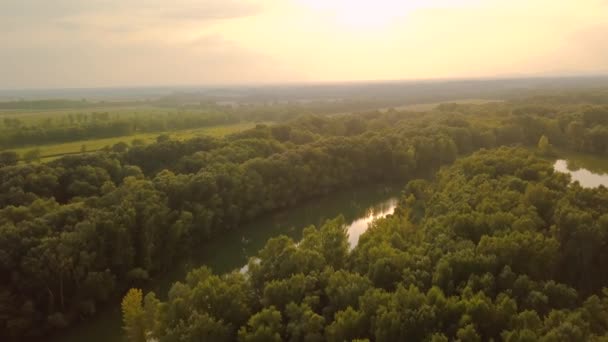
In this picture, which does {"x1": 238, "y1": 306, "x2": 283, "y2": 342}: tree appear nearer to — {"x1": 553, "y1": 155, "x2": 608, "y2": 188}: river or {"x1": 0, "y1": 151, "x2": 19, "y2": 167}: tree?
{"x1": 0, "y1": 151, "x2": 19, "y2": 167}: tree

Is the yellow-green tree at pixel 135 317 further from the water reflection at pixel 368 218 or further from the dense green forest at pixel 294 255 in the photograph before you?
the water reflection at pixel 368 218

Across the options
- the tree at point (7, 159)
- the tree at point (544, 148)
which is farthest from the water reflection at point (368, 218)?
the tree at point (7, 159)

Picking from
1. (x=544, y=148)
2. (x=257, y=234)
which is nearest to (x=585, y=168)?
(x=544, y=148)

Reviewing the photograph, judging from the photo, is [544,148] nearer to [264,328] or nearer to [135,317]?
[264,328]

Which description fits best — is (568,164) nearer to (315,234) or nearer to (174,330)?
(315,234)

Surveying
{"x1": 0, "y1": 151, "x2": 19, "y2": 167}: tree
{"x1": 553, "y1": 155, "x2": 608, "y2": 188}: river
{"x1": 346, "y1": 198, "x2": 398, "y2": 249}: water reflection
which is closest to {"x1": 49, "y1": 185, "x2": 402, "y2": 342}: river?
{"x1": 346, "y1": 198, "x2": 398, "y2": 249}: water reflection

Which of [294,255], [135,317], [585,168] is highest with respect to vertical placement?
[294,255]
